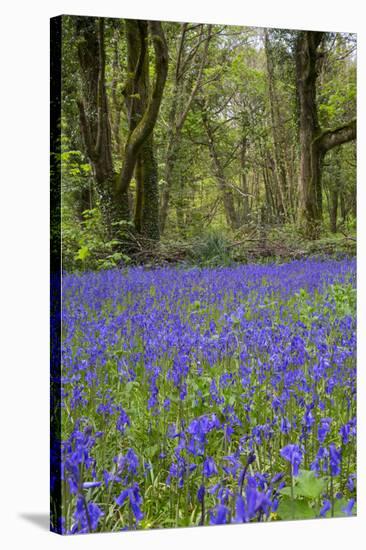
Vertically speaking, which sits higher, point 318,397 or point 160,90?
point 160,90

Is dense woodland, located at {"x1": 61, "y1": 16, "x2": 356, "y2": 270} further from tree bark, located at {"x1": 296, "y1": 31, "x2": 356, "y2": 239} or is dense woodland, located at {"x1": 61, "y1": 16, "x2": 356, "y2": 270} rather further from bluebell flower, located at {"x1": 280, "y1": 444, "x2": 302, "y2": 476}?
bluebell flower, located at {"x1": 280, "y1": 444, "x2": 302, "y2": 476}

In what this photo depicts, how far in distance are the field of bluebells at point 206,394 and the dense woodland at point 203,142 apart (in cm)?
20

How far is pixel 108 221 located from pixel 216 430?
127cm

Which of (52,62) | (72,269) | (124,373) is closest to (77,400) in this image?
(124,373)

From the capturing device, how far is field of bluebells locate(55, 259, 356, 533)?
179 inches

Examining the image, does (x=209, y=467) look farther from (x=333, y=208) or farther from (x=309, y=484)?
(x=333, y=208)

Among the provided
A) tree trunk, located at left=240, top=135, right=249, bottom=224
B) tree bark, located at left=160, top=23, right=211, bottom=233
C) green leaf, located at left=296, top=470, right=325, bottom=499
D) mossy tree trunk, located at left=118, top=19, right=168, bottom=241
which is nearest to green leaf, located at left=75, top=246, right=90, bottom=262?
mossy tree trunk, located at left=118, top=19, right=168, bottom=241

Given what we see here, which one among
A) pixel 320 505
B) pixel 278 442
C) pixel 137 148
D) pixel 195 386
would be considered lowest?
pixel 320 505

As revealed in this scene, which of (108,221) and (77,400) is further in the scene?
(108,221)

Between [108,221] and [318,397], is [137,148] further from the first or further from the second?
[318,397]

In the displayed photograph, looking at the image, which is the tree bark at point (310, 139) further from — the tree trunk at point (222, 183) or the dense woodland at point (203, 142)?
the tree trunk at point (222, 183)

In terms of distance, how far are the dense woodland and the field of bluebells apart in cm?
20

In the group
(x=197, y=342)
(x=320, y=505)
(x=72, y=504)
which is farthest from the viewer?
(x=197, y=342)

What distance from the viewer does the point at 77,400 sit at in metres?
4.61
